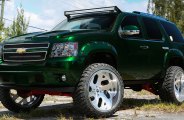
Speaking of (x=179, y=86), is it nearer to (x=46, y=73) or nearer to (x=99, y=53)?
(x=99, y=53)

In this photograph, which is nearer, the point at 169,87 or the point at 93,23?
the point at 93,23

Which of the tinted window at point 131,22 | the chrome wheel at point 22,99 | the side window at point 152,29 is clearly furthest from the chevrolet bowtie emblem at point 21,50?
the side window at point 152,29

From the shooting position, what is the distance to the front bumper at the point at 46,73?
21.8ft

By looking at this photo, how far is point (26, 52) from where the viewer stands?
23.1 feet

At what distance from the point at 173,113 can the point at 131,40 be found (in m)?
1.48

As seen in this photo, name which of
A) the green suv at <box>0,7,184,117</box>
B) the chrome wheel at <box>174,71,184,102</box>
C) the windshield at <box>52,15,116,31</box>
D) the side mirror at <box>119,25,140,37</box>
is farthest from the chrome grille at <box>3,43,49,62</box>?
the chrome wheel at <box>174,71,184,102</box>

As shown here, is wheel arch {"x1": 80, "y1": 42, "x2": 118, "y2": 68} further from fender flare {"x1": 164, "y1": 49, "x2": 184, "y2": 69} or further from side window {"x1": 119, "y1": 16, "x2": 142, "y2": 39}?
fender flare {"x1": 164, "y1": 49, "x2": 184, "y2": 69}

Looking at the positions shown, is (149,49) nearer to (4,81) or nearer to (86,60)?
(86,60)

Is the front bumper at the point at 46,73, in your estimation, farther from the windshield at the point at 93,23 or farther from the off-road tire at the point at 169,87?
the off-road tire at the point at 169,87

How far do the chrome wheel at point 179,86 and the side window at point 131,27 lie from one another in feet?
4.62

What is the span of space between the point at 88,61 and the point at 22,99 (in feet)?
6.34

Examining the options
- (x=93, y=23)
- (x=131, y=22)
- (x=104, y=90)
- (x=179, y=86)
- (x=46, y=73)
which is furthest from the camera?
(x=179, y=86)

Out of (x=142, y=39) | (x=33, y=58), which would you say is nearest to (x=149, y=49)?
(x=142, y=39)

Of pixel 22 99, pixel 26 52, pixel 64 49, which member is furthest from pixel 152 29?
pixel 26 52
